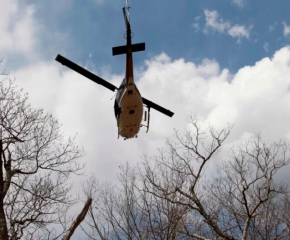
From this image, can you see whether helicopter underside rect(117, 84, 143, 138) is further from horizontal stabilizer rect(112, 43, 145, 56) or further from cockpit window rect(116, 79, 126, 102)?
horizontal stabilizer rect(112, 43, 145, 56)

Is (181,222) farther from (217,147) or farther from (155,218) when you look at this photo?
(217,147)

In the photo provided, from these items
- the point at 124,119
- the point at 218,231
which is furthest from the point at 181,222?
the point at 124,119

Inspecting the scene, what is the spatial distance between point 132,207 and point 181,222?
155 inches

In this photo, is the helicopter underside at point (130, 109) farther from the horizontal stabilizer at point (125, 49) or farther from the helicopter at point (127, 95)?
the horizontal stabilizer at point (125, 49)

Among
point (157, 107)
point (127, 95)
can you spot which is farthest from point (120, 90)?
point (157, 107)

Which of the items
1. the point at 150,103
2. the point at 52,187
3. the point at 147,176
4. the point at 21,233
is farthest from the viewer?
the point at 147,176

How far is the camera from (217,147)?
602 inches

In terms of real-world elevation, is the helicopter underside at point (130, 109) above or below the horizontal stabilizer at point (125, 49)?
below

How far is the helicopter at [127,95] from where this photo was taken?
308 inches

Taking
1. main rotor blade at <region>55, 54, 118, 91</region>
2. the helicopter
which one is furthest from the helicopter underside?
main rotor blade at <region>55, 54, 118, 91</region>

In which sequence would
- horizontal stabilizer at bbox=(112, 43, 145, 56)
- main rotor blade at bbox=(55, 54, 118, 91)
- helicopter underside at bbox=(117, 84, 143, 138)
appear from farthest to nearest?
helicopter underside at bbox=(117, 84, 143, 138)
horizontal stabilizer at bbox=(112, 43, 145, 56)
main rotor blade at bbox=(55, 54, 118, 91)

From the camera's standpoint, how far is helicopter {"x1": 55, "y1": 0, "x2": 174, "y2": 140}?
782cm

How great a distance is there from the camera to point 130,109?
320 inches

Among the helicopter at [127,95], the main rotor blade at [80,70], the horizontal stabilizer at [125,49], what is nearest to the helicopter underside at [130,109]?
the helicopter at [127,95]
